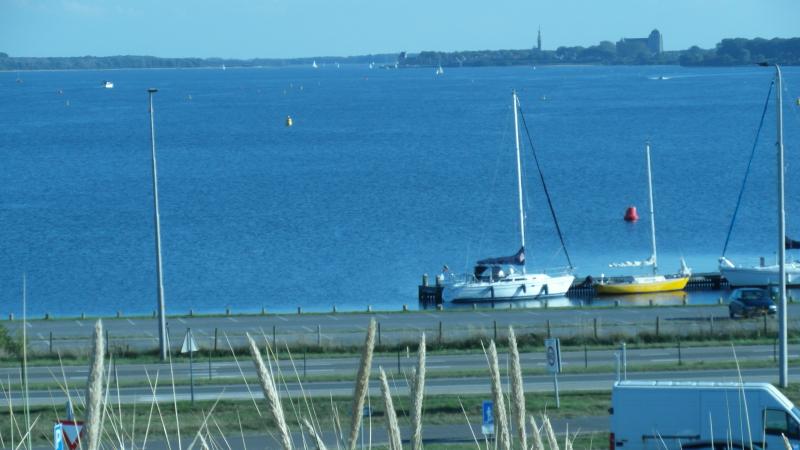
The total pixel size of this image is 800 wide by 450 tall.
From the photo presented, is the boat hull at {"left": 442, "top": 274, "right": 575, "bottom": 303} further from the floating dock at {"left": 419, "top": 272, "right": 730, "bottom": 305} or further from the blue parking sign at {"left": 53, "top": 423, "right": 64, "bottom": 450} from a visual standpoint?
the blue parking sign at {"left": 53, "top": 423, "right": 64, "bottom": 450}

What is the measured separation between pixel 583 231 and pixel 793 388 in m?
46.6

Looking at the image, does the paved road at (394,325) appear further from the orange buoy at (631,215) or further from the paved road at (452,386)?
the orange buoy at (631,215)

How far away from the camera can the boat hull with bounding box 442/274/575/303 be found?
49719mm

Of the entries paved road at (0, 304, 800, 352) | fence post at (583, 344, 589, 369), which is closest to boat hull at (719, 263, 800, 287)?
paved road at (0, 304, 800, 352)

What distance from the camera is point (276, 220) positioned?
73.6 meters

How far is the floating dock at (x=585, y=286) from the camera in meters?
50.6

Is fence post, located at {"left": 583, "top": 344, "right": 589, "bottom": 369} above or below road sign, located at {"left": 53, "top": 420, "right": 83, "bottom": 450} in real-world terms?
below

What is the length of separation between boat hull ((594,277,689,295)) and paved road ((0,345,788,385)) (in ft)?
73.6

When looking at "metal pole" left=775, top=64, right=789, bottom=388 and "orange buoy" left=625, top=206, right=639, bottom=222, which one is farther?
"orange buoy" left=625, top=206, right=639, bottom=222

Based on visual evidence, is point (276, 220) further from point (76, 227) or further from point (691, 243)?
point (691, 243)

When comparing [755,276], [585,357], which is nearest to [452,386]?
[585,357]

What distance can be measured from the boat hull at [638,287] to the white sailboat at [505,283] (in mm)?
1506

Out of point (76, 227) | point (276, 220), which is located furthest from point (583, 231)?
point (76, 227)

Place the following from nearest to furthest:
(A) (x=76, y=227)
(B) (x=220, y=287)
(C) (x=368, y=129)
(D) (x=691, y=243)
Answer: (B) (x=220, y=287) → (D) (x=691, y=243) → (A) (x=76, y=227) → (C) (x=368, y=129)
